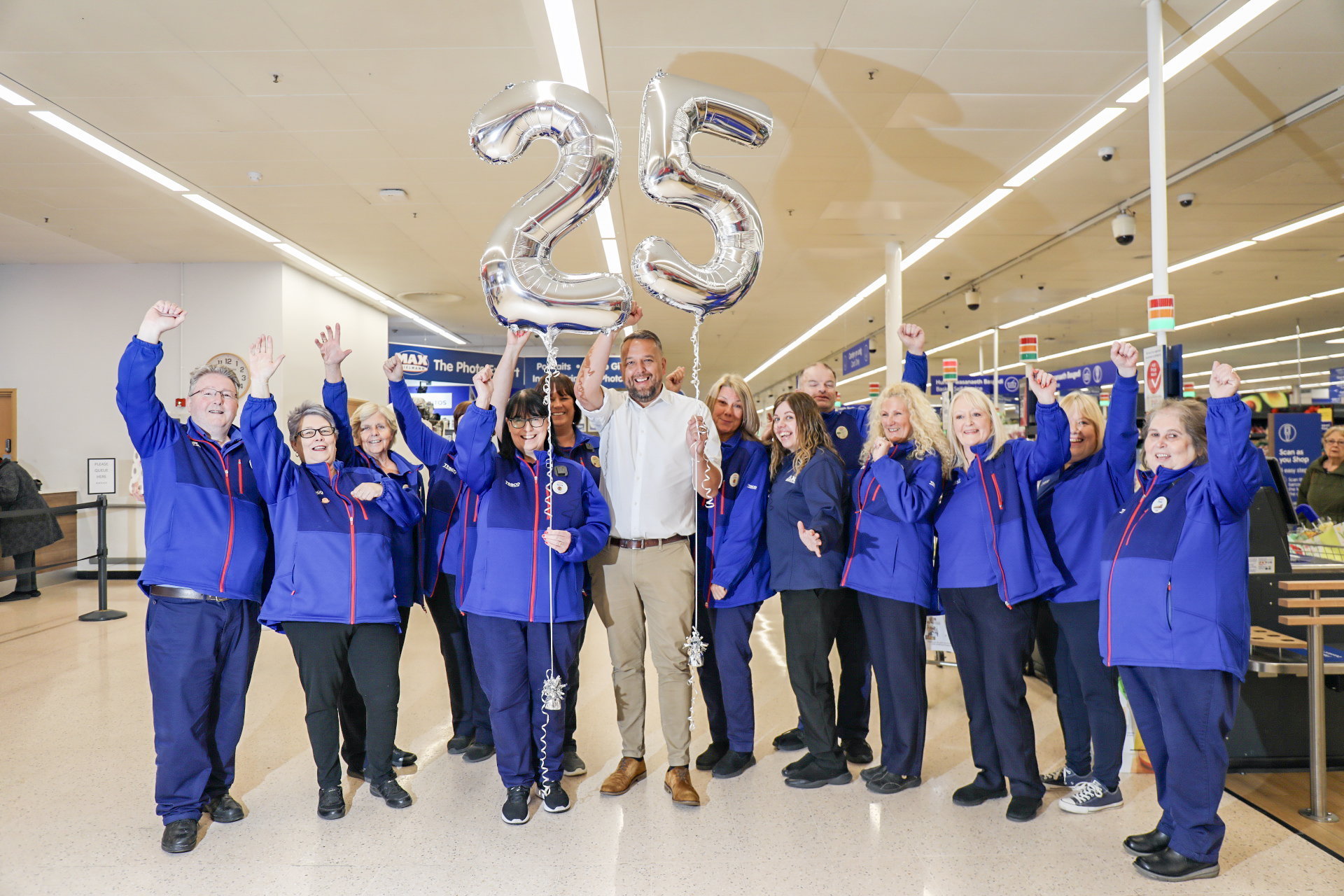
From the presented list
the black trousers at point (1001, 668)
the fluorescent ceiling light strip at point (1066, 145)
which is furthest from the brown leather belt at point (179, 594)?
the fluorescent ceiling light strip at point (1066, 145)

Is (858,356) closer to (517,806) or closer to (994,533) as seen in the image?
(994,533)

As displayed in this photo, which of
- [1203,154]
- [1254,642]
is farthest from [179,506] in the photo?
[1203,154]

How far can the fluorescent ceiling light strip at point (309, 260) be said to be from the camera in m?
8.35

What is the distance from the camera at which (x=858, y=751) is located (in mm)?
3461

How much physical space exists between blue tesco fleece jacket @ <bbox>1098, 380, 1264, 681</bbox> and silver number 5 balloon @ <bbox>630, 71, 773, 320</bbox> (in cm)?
141

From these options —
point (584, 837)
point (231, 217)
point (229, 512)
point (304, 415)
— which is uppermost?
point (231, 217)

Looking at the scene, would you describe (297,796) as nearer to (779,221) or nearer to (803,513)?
(803,513)

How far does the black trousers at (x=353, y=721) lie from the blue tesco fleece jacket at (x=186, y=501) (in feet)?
1.81

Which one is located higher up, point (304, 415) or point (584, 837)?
point (304, 415)

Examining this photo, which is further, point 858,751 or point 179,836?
point 858,751

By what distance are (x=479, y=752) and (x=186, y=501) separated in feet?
5.06

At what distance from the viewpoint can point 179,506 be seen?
2723 millimetres

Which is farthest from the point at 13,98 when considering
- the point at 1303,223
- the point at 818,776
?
the point at 1303,223

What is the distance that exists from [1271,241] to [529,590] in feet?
29.2
